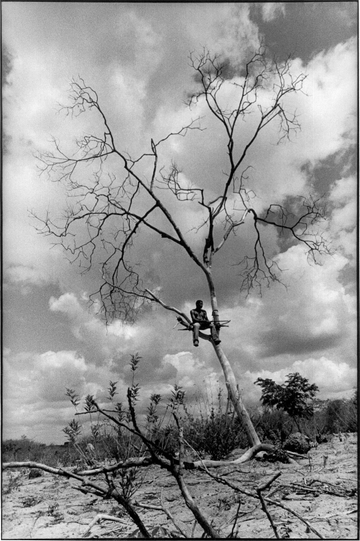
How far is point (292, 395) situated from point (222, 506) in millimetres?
1792

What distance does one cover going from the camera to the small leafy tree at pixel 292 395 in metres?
4.73

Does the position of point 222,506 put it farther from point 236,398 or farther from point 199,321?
point 199,321

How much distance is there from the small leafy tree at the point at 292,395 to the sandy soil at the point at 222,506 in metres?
0.64

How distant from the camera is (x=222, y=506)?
3574mm

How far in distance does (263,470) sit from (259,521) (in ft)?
3.73

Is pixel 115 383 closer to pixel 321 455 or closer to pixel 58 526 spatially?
pixel 58 526

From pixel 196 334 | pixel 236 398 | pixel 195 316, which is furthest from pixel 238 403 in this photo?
pixel 195 316

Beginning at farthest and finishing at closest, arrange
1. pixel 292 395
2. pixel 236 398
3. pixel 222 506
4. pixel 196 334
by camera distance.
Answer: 1. pixel 292 395
2. pixel 196 334
3. pixel 236 398
4. pixel 222 506

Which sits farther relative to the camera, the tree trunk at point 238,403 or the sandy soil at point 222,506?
the tree trunk at point 238,403

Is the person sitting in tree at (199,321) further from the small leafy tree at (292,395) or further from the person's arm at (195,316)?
the small leafy tree at (292,395)

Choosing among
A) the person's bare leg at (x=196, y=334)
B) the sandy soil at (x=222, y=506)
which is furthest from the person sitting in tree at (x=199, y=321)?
the sandy soil at (x=222, y=506)

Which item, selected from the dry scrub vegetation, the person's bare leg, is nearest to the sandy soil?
the dry scrub vegetation

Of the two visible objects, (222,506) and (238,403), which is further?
(238,403)

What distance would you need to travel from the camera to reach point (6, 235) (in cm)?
361
